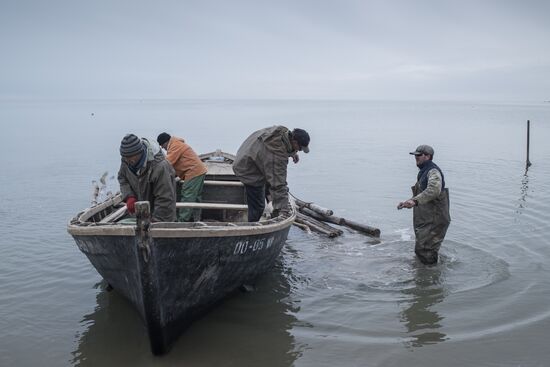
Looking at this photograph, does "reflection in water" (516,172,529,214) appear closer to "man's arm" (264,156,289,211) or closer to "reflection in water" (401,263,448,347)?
"reflection in water" (401,263,448,347)

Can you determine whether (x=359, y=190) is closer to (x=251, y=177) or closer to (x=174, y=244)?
(x=251, y=177)

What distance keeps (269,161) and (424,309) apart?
9.92 feet

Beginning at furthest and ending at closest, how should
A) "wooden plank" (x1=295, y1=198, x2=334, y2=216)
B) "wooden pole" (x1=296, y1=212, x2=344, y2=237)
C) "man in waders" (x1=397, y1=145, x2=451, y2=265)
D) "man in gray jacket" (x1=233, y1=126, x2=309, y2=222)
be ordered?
1. "wooden plank" (x1=295, y1=198, x2=334, y2=216)
2. "wooden pole" (x1=296, y1=212, x2=344, y2=237)
3. "man in waders" (x1=397, y1=145, x2=451, y2=265)
4. "man in gray jacket" (x1=233, y1=126, x2=309, y2=222)

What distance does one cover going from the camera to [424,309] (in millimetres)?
7195

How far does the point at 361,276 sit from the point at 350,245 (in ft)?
5.96

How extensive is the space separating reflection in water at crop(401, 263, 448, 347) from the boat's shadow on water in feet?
5.13

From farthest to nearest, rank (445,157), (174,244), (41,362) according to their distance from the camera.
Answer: (445,157)
(41,362)
(174,244)

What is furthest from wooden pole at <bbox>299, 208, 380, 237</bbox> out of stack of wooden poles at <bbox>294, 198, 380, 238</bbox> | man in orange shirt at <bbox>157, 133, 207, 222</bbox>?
man in orange shirt at <bbox>157, 133, 207, 222</bbox>

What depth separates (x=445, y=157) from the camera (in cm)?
2502

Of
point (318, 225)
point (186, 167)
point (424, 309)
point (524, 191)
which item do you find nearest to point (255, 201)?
point (186, 167)

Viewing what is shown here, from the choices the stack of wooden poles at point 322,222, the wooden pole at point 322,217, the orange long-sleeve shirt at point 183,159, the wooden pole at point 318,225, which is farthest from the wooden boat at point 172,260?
the wooden pole at point 322,217

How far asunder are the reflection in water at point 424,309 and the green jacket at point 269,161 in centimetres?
232

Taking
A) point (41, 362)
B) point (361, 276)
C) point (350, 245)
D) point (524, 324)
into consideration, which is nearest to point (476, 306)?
point (524, 324)

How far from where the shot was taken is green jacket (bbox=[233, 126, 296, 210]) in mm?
7062
